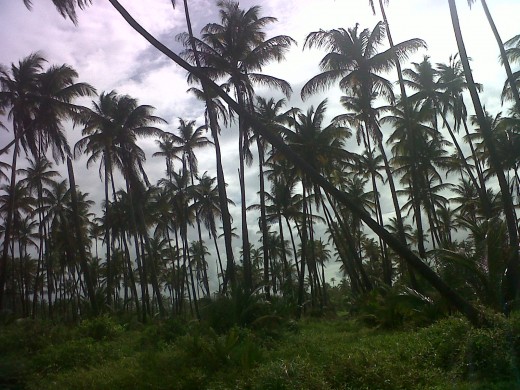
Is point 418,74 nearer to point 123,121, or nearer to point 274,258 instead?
point 123,121

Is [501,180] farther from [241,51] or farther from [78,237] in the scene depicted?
[78,237]

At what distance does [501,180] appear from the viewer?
14.1m

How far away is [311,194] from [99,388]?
26003mm

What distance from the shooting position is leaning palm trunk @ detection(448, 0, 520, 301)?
1236cm

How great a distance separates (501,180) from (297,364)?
908cm

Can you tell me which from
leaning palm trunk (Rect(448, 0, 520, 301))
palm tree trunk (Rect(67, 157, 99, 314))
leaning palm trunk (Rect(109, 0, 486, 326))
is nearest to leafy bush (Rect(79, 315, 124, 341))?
palm tree trunk (Rect(67, 157, 99, 314))

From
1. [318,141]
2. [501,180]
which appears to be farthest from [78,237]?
[501,180]

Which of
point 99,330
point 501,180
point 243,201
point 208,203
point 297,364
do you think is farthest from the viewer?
point 208,203

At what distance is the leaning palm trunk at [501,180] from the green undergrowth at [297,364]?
115 inches

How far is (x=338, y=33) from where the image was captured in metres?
23.9

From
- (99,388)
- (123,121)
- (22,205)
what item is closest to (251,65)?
(123,121)

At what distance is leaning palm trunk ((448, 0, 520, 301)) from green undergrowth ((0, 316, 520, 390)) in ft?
9.55

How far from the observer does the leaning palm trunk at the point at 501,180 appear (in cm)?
1236

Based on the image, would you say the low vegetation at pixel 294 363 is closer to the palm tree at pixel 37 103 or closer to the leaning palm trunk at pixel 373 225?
the leaning palm trunk at pixel 373 225
